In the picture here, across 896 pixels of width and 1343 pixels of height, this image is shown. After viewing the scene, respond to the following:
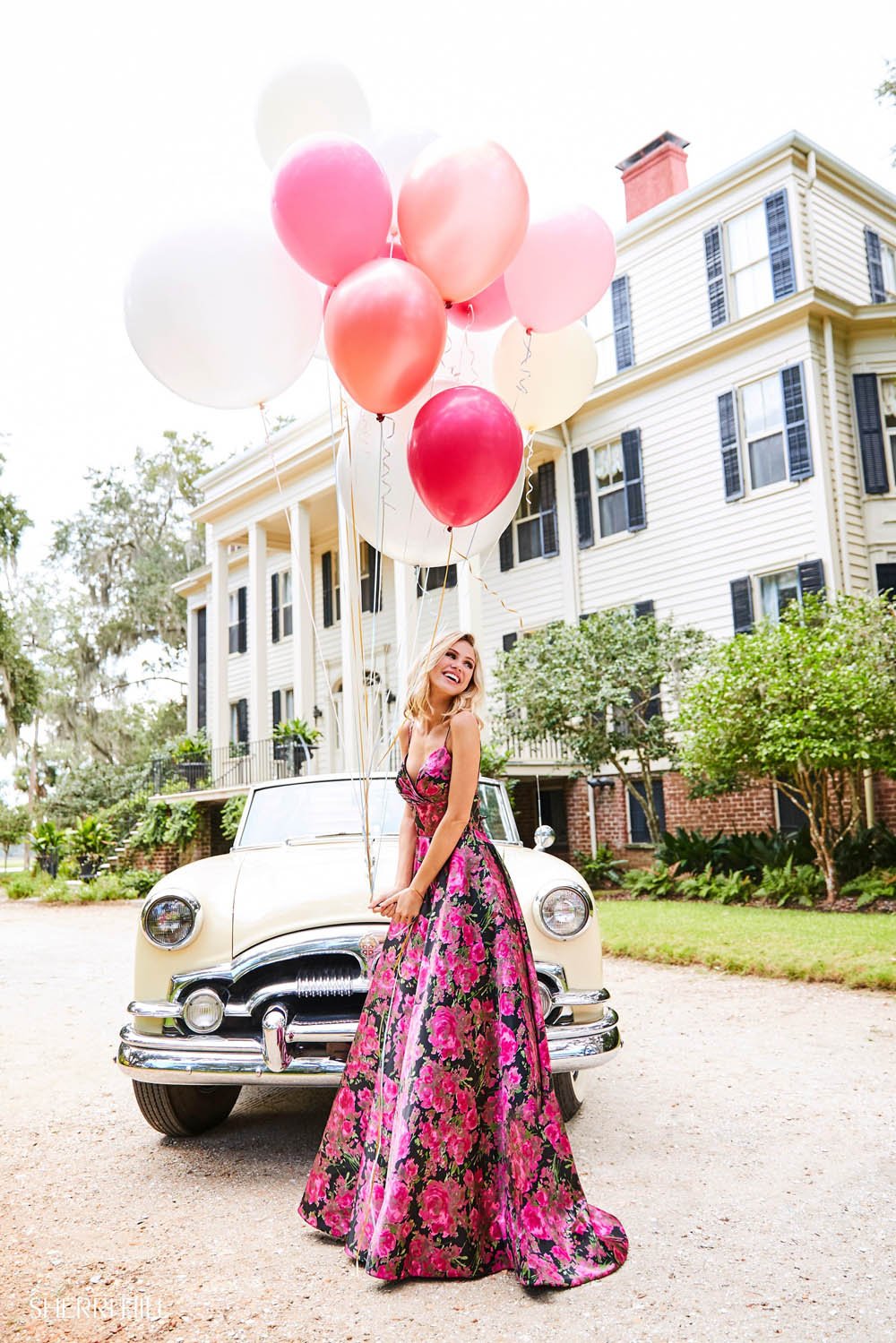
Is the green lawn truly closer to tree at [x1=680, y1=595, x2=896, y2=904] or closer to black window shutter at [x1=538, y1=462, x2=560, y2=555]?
tree at [x1=680, y1=595, x2=896, y2=904]

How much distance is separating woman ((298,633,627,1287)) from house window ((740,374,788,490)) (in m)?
12.2

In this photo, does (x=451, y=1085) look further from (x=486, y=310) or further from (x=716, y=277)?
(x=716, y=277)

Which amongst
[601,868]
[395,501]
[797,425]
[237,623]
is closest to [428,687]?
[395,501]

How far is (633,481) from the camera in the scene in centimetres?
1603

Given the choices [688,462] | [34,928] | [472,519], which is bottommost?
[34,928]

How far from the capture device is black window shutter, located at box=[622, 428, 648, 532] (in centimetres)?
1591

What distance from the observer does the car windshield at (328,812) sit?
16.3ft

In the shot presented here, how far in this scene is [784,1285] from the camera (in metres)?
2.66

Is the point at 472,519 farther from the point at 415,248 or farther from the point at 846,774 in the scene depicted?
the point at 846,774

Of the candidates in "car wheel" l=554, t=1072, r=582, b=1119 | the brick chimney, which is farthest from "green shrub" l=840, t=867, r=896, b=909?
the brick chimney

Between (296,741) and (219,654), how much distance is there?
457 centimetres

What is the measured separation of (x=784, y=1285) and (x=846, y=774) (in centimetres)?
1011

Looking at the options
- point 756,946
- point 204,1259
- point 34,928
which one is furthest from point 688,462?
point 204,1259

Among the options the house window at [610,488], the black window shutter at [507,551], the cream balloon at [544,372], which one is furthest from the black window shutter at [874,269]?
the cream balloon at [544,372]
